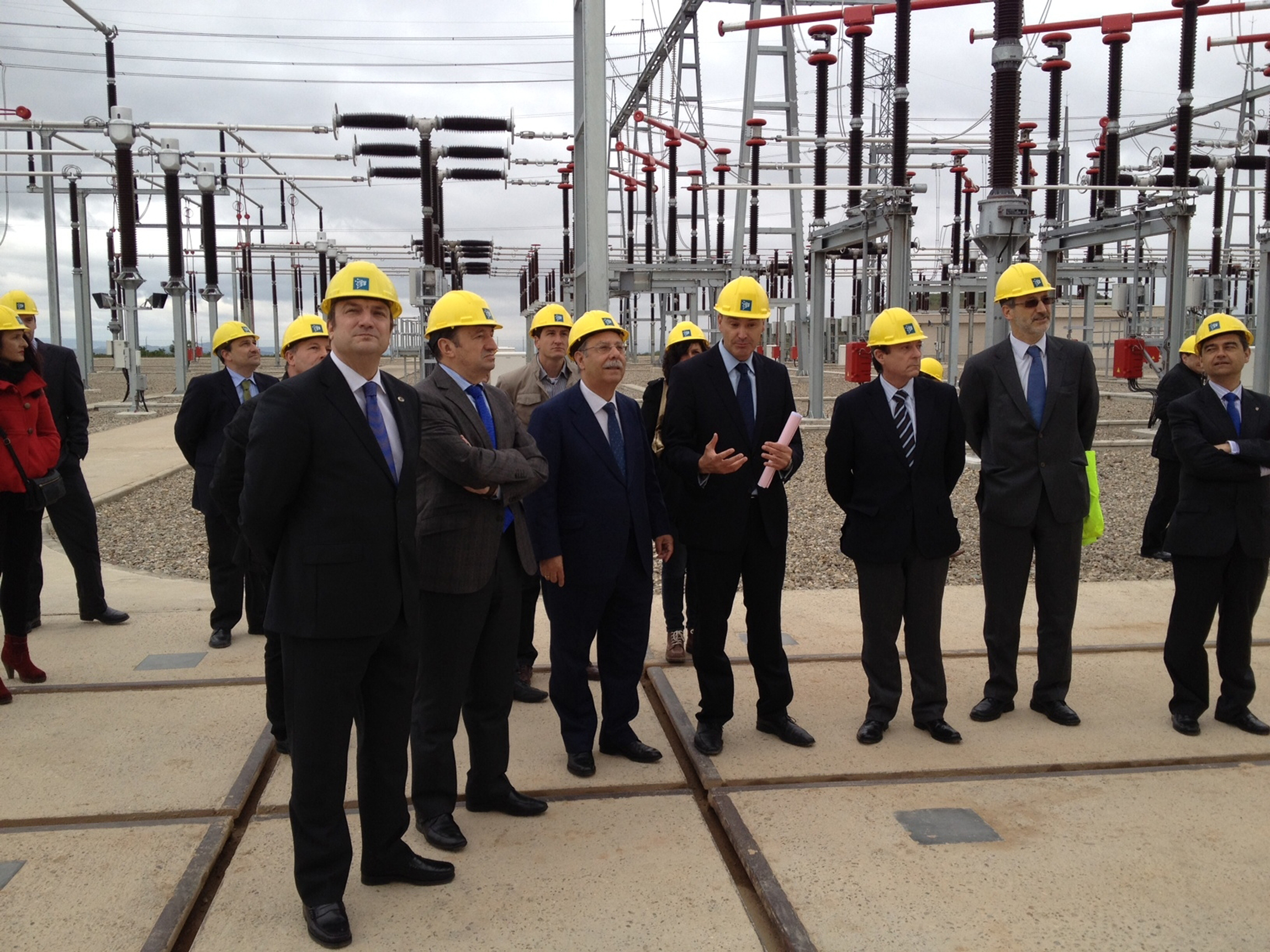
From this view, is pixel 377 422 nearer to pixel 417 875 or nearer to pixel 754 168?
pixel 417 875

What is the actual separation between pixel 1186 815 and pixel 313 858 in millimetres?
2917

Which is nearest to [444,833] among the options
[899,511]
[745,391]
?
[745,391]

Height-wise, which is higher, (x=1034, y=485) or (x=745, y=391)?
(x=745, y=391)

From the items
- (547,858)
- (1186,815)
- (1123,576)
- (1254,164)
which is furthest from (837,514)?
(1254,164)

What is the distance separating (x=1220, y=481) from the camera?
4488 mm

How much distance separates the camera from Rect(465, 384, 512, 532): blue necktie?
147 inches

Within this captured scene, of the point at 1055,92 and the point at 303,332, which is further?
the point at 1055,92

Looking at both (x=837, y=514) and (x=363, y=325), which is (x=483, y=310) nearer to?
(x=363, y=325)

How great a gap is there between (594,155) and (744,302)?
2.00m

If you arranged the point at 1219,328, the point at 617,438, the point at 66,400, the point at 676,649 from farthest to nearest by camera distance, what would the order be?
the point at 66,400 → the point at 676,649 → the point at 1219,328 → the point at 617,438

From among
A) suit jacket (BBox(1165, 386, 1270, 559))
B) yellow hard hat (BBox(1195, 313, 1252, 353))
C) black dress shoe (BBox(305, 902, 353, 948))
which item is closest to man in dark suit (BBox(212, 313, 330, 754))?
black dress shoe (BBox(305, 902, 353, 948))

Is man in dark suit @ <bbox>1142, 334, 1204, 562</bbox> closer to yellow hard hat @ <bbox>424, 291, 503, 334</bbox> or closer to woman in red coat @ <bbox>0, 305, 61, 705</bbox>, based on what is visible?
yellow hard hat @ <bbox>424, 291, 503, 334</bbox>

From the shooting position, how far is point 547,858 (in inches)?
134

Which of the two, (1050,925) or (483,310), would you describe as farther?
(483,310)
